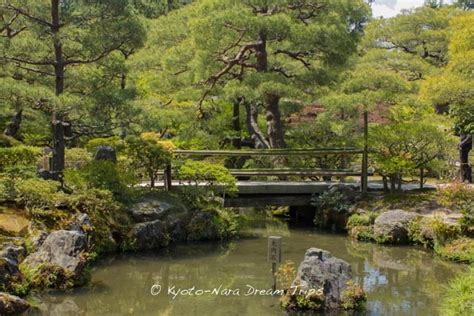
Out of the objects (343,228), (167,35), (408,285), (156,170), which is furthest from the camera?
(167,35)

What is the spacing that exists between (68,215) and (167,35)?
38.6 feet

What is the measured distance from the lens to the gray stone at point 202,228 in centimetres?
1419

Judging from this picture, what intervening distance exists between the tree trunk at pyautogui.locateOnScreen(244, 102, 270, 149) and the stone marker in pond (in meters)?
10.3

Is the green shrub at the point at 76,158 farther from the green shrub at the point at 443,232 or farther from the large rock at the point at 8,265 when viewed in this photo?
the green shrub at the point at 443,232

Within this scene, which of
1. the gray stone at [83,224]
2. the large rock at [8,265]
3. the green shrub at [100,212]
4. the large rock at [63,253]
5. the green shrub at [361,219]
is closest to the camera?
the large rock at [8,265]

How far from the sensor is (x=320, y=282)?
8719 mm

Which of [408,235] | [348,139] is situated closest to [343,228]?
[408,235]

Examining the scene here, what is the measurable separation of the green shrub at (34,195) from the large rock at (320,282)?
5.49 meters

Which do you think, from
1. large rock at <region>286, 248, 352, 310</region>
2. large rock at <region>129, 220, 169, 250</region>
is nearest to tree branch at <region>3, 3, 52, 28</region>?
large rock at <region>129, 220, 169, 250</region>

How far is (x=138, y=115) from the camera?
541 inches

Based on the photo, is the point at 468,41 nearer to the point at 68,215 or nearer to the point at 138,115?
the point at 138,115

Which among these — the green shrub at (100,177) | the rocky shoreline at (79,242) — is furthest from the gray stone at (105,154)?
the rocky shoreline at (79,242)

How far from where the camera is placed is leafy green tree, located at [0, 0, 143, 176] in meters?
13.1

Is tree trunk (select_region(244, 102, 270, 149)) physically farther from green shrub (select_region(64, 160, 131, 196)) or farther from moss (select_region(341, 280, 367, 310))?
moss (select_region(341, 280, 367, 310))
